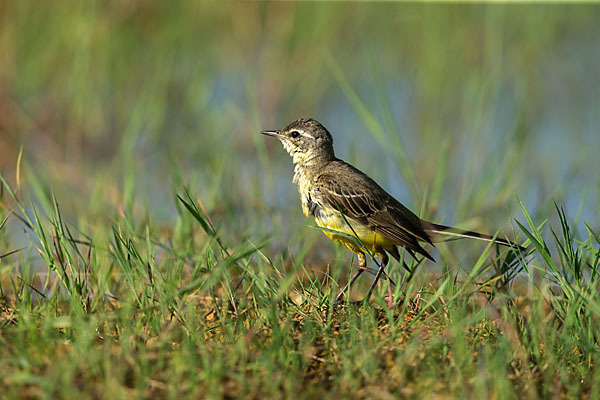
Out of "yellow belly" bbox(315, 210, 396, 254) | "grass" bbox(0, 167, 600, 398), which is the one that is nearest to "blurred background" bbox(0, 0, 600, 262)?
"yellow belly" bbox(315, 210, 396, 254)

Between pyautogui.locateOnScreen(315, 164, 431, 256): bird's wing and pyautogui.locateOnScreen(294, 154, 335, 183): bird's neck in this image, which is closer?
pyautogui.locateOnScreen(315, 164, 431, 256): bird's wing

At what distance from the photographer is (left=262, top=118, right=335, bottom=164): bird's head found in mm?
6105

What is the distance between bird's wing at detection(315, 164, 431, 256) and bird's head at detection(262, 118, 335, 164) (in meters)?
0.37

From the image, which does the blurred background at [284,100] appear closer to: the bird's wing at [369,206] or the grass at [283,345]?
the bird's wing at [369,206]

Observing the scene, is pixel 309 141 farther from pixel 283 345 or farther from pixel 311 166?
pixel 283 345

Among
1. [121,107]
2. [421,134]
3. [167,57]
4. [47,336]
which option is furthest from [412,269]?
[167,57]

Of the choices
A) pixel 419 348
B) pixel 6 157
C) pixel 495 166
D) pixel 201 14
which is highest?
pixel 201 14

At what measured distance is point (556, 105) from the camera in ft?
37.9

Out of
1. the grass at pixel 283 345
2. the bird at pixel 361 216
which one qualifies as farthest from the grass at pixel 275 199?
the bird at pixel 361 216

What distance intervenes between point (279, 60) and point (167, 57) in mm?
1687

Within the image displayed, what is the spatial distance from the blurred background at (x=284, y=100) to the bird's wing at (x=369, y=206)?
579mm

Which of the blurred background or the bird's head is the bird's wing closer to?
the bird's head

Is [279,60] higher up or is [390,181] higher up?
[279,60]

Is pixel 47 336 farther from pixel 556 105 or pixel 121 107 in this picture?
pixel 556 105
